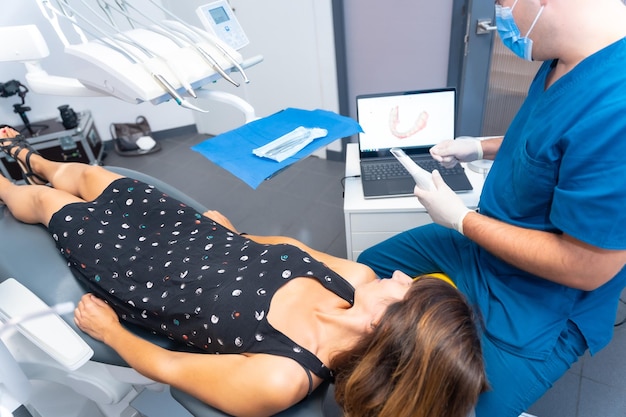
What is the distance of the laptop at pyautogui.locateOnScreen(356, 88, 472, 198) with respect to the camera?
1472 mm

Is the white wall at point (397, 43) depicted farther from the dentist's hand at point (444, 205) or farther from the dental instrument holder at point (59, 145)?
the dental instrument holder at point (59, 145)

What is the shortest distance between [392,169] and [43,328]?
120 centimetres

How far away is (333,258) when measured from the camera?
1215mm

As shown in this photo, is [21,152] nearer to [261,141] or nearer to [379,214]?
[261,141]

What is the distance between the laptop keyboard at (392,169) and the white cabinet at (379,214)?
0.05 meters

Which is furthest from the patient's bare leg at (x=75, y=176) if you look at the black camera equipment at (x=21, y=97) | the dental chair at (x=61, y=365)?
the black camera equipment at (x=21, y=97)

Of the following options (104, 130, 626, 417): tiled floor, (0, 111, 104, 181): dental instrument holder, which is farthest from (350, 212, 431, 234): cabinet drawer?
(0, 111, 104, 181): dental instrument holder

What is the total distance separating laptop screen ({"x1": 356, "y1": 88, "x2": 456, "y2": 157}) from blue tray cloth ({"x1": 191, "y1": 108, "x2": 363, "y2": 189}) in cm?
41

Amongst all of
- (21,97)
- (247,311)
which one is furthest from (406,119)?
(21,97)

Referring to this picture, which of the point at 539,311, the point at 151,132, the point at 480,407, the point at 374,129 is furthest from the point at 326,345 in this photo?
the point at 151,132

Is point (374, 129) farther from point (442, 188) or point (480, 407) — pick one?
point (480, 407)

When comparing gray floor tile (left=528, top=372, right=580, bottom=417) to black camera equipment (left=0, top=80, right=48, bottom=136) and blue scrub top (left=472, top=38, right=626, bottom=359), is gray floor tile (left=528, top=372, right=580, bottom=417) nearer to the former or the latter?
blue scrub top (left=472, top=38, right=626, bottom=359)

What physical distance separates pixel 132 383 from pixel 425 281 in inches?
33.2

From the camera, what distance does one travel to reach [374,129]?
155 centimetres
